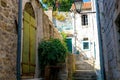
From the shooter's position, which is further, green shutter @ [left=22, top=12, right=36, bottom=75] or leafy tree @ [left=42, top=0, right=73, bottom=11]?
leafy tree @ [left=42, top=0, right=73, bottom=11]

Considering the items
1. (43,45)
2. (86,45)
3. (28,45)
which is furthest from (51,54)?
(86,45)

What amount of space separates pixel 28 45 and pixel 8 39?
82.7 inches

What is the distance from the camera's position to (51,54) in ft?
29.1

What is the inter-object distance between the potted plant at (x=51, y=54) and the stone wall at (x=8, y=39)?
2.61 metres

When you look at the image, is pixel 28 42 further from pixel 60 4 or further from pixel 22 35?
pixel 60 4

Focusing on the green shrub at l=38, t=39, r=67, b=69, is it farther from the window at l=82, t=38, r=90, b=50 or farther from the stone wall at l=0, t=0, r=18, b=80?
the window at l=82, t=38, r=90, b=50

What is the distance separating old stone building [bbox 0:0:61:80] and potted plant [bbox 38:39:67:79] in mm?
323

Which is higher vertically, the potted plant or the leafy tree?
the leafy tree

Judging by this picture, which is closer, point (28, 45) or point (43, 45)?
point (28, 45)

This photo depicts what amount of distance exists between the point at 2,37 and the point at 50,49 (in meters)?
3.58

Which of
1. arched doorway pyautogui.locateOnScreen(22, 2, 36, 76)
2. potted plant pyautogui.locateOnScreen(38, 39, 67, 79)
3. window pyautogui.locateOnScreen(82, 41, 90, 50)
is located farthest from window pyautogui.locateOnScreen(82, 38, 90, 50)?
arched doorway pyautogui.locateOnScreen(22, 2, 36, 76)

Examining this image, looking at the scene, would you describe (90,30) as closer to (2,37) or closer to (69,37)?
(69,37)

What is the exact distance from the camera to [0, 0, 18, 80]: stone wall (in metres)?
5.63

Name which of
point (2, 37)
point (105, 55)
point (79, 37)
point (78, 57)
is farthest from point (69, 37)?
point (2, 37)
